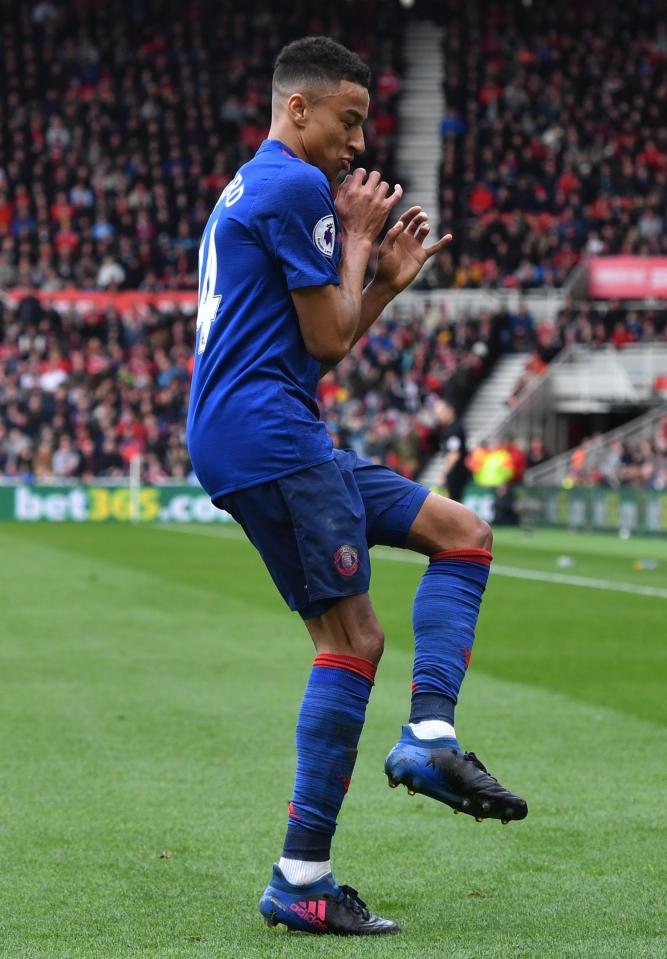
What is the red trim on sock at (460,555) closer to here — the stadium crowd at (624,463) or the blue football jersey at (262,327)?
the blue football jersey at (262,327)

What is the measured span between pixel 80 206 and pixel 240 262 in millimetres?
36504

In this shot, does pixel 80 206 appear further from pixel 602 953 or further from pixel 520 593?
pixel 602 953

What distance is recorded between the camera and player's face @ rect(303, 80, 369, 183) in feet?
13.8

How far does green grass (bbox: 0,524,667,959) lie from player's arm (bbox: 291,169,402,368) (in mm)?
1477

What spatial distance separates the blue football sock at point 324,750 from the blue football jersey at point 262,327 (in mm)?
544

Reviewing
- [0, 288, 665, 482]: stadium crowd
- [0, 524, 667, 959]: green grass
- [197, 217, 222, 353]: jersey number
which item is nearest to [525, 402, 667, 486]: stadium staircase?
[0, 288, 665, 482]: stadium crowd

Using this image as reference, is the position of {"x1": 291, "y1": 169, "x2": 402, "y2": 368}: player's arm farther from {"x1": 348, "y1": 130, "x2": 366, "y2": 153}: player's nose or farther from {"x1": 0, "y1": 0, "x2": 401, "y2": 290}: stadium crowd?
{"x1": 0, "y1": 0, "x2": 401, "y2": 290}: stadium crowd

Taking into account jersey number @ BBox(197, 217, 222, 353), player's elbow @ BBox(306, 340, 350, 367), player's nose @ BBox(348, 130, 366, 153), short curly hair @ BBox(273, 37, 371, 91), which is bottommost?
player's elbow @ BBox(306, 340, 350, 367)

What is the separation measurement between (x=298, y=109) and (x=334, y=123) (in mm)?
103

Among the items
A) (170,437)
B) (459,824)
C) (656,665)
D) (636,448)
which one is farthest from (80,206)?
(459,824)

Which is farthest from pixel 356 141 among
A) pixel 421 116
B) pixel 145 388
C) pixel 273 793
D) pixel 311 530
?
pixel 421 116

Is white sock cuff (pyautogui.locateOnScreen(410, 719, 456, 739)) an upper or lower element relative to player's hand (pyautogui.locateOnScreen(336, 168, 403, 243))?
lower

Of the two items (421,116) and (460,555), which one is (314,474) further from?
(421,116)

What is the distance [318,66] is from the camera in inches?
165
